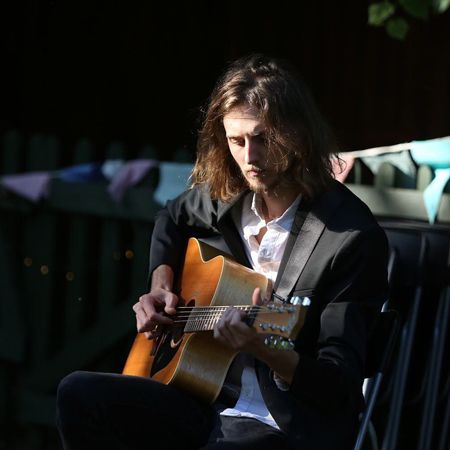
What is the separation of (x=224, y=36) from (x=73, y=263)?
1.96 m

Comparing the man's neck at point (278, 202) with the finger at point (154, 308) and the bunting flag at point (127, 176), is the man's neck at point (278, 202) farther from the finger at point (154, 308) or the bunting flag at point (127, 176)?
the bunting flag at point (127, 176)

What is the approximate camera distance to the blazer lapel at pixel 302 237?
9.38 ft

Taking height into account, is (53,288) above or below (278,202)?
below

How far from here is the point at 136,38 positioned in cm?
681

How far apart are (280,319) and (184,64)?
434cm

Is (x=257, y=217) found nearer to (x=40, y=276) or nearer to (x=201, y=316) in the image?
(x=201, y=316)

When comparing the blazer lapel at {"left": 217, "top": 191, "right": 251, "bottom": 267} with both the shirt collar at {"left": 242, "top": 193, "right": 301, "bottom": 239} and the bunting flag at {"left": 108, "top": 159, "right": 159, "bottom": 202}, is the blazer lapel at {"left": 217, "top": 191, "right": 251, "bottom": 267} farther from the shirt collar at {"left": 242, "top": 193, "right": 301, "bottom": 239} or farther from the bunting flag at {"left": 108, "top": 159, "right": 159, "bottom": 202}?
the bunting flag at {"left": 108, "top": 159, "right": 159, "bottom": 202}

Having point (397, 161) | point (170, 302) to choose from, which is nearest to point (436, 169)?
A: point (397, 161)

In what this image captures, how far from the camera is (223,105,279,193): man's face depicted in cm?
294

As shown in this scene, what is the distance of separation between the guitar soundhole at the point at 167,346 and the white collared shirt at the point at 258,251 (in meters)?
0.25

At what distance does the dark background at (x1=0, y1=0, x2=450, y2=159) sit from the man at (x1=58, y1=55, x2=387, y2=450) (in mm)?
2945

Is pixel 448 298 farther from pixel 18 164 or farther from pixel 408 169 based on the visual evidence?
pixel 18 164

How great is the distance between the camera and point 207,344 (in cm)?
296

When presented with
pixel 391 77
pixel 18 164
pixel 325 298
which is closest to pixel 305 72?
pixel 391 77
